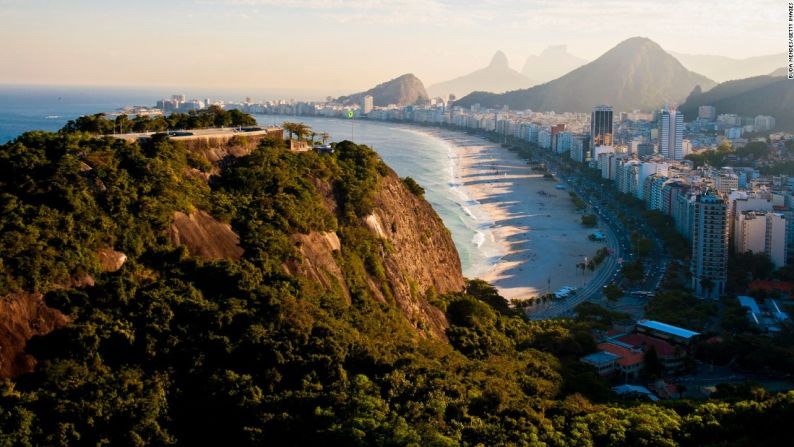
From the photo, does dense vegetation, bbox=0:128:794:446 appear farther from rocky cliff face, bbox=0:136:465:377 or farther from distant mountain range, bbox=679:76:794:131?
distant mountain range, bbox=679:76:794:131

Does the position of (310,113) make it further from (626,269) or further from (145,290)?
(145,290)

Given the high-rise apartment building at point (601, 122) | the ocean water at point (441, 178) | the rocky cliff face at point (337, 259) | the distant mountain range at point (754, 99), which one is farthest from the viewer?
the distant mountain range at point (754, 99)

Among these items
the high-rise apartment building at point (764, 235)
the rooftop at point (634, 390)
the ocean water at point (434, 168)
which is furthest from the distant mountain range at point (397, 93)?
the rooftop at point (634, 390)

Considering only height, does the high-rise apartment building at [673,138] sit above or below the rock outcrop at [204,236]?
above

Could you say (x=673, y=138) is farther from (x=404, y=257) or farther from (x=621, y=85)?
(x=621, y=85)

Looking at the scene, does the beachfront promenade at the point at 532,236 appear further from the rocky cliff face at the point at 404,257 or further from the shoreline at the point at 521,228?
the rocky cliff face at the point at 404,257

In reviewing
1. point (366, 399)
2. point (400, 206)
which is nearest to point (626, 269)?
point (400, 206)
